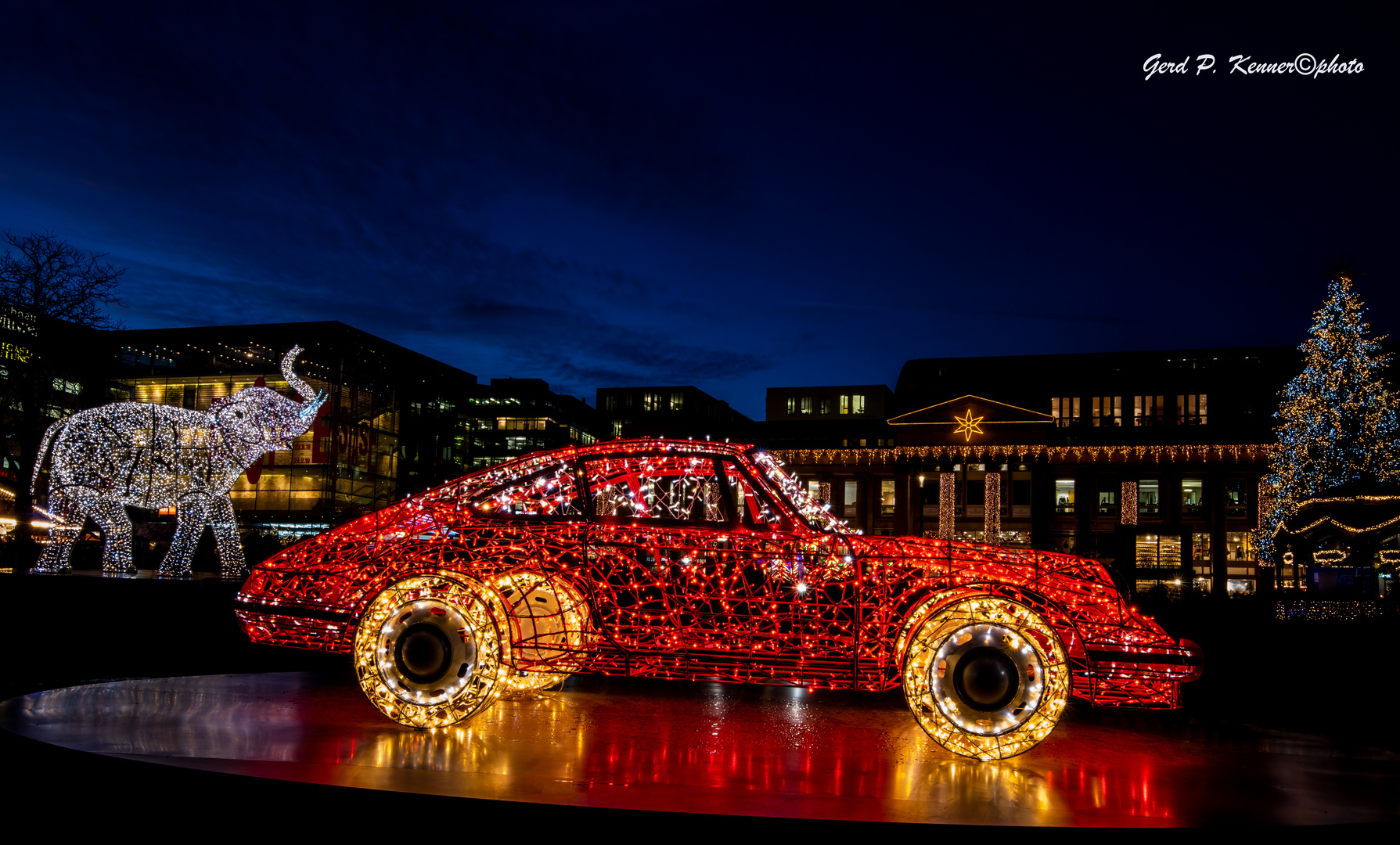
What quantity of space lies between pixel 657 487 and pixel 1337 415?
Answer: 2508cm

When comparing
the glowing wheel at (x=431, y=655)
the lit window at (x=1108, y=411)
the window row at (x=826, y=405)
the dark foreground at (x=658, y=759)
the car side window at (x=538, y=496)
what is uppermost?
the window row at (x=826, y=405)

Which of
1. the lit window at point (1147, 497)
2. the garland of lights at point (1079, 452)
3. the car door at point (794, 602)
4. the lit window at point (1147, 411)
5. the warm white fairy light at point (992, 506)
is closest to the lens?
the car door at point (794, 602)

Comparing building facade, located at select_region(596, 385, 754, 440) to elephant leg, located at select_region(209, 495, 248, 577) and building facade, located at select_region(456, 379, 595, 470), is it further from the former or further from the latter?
elephant leg, located at select_region(209, 495, 248, 577)

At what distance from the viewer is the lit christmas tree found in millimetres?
23797

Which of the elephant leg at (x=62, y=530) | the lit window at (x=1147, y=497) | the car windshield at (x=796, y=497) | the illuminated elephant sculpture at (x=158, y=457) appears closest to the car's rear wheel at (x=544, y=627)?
the car windshield at (x=796, y=497)

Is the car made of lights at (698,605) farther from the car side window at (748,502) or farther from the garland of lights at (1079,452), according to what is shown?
the garland of lights at (1079,452)

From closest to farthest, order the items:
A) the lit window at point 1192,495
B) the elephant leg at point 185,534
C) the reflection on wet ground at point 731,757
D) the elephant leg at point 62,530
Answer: the reflection on wet ground at point 731,757, the elephant leg at point 62,530, the elephant leg at point 185,534, the lit window at point 1192,495

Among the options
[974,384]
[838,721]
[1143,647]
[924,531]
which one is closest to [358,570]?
Result: [838,721]

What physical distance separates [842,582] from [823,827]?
153 cm

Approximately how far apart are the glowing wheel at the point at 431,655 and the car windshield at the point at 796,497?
1.74 meters

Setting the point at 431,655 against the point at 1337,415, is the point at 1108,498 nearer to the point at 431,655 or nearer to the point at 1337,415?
the point at 1337,415

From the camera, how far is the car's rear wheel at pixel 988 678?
4.57 meters

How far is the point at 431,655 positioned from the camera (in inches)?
197

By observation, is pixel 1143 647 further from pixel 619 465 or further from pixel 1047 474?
Result: pixel 1047 474
